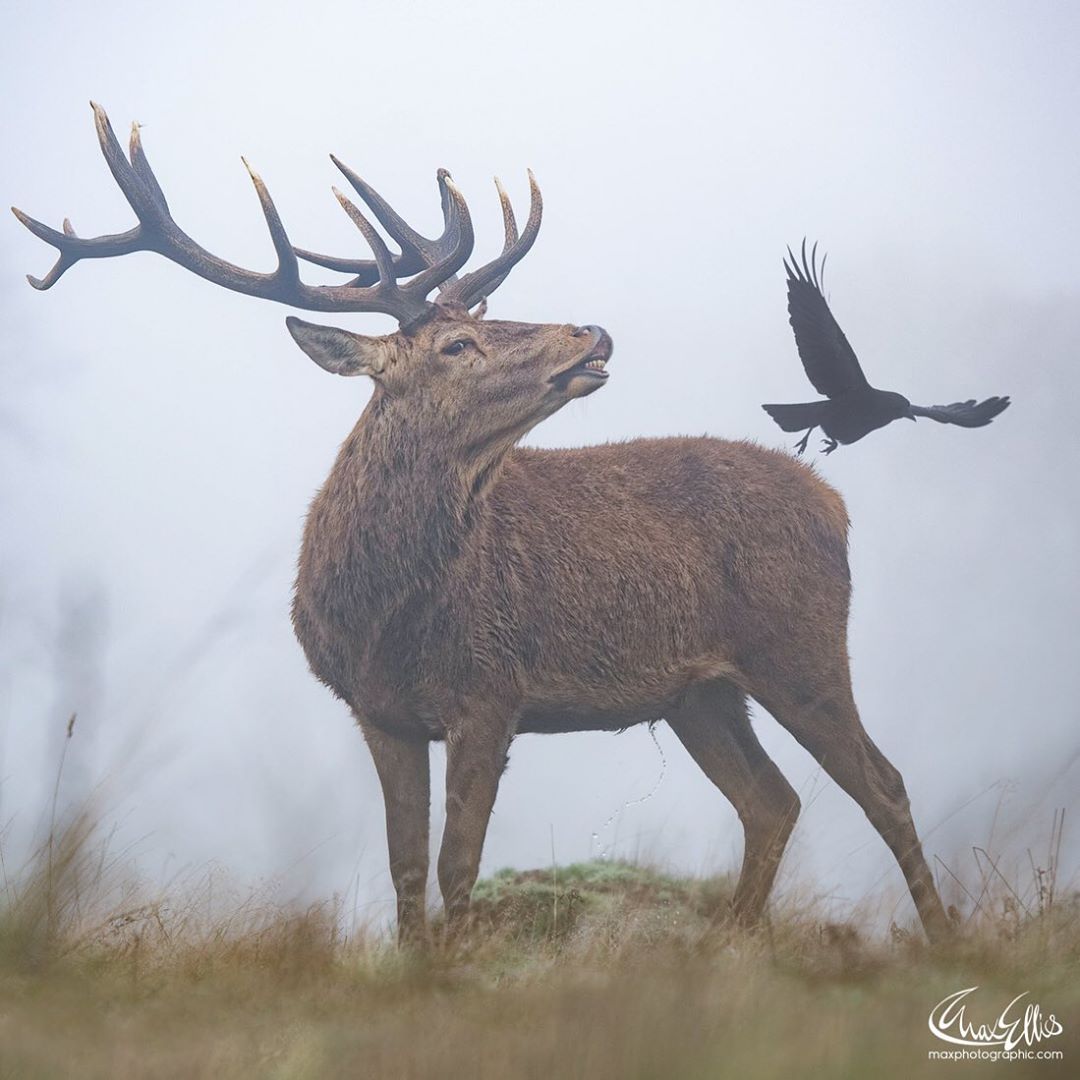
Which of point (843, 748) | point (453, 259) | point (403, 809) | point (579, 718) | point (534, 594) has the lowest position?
point (403, 809)

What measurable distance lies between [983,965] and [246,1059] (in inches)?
87.4

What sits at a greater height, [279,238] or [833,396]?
[279,238]

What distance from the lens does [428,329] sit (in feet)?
17.3

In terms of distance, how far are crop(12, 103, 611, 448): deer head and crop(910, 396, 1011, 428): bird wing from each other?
157 centimetres

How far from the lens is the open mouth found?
512 cm

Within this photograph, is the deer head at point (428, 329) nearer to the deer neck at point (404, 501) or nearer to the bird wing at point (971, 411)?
the deer neck at point (404, 501)

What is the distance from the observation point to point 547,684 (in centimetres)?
512

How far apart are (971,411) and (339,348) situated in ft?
8.55

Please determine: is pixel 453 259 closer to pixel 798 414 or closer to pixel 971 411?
pixel 798 414

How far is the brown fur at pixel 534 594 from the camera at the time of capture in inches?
197

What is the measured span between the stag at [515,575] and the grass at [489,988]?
44 centimetres
